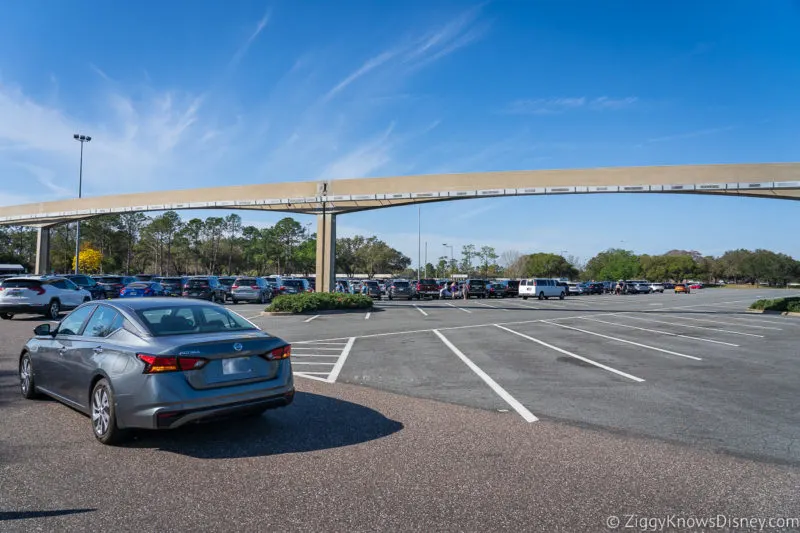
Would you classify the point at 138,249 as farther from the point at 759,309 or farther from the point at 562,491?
the point at 562,491

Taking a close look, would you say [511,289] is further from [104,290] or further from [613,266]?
[613,266]

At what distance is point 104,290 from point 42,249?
2065 centimetres

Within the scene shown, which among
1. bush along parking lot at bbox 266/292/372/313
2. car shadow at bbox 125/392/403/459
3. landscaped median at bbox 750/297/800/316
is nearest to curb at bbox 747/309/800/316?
landscaped median at bbox 750/297/800/316

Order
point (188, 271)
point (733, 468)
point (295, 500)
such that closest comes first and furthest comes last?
1. point (295, 500)
2. point (733, 468)
3. point (188, 271)

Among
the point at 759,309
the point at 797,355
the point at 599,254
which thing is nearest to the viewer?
the point at 797,355

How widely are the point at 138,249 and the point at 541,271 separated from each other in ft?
267

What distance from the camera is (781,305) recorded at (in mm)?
29875

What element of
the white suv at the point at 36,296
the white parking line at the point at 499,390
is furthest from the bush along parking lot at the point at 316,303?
the white parking line at the point at 499,390

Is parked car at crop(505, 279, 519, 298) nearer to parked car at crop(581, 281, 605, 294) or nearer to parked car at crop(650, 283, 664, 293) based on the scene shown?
parked car at crop(581, 281, 605, 294)

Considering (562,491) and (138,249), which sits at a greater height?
(138,249)

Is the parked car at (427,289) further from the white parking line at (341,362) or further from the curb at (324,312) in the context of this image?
the white parking line at (341,362)

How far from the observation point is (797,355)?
41.6ft

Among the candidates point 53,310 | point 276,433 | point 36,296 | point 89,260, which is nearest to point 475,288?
point 53,310

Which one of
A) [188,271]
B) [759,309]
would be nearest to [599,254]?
[188,271]
